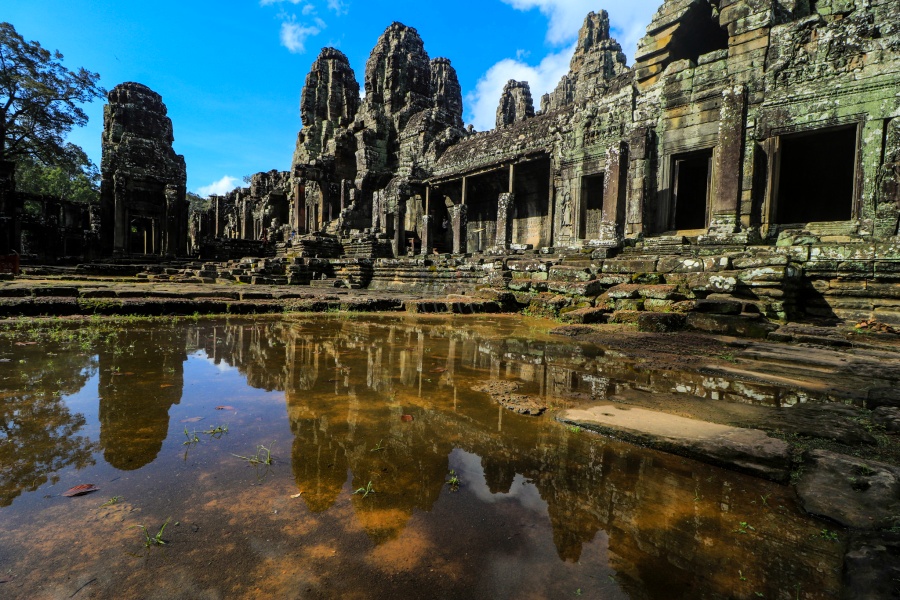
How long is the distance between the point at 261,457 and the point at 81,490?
0.61 metres

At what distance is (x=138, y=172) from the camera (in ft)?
70.7

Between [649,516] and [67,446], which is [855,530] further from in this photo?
[67,446]

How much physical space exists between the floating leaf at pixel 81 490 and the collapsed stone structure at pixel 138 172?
24.0 meters

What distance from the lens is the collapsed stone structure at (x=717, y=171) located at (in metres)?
7.37

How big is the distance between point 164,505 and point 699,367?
3.95 m

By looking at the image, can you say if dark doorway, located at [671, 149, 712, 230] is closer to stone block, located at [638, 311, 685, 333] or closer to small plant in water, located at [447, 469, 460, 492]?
stone block, located at [638, 311, 685, 333]

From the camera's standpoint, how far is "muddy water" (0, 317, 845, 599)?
3.78ft

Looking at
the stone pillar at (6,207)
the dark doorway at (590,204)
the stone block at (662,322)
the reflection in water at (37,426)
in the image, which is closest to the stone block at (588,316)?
the stone block at (662,322)

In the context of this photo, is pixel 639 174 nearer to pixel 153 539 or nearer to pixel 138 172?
pixel 153 539

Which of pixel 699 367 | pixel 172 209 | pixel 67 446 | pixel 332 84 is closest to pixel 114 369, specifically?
pixel 67 446

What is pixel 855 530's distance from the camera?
135 centimetres

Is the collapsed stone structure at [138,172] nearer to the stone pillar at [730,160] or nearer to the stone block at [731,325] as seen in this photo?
the stone pillar at [730,160]

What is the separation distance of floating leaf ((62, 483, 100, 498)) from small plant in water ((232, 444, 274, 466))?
49 cm

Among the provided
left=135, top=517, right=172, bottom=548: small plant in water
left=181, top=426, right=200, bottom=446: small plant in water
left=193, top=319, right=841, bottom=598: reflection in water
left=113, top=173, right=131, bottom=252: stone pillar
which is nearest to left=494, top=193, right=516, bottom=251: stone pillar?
left=193, top=319, right=841, bottom=598: reflection in water
